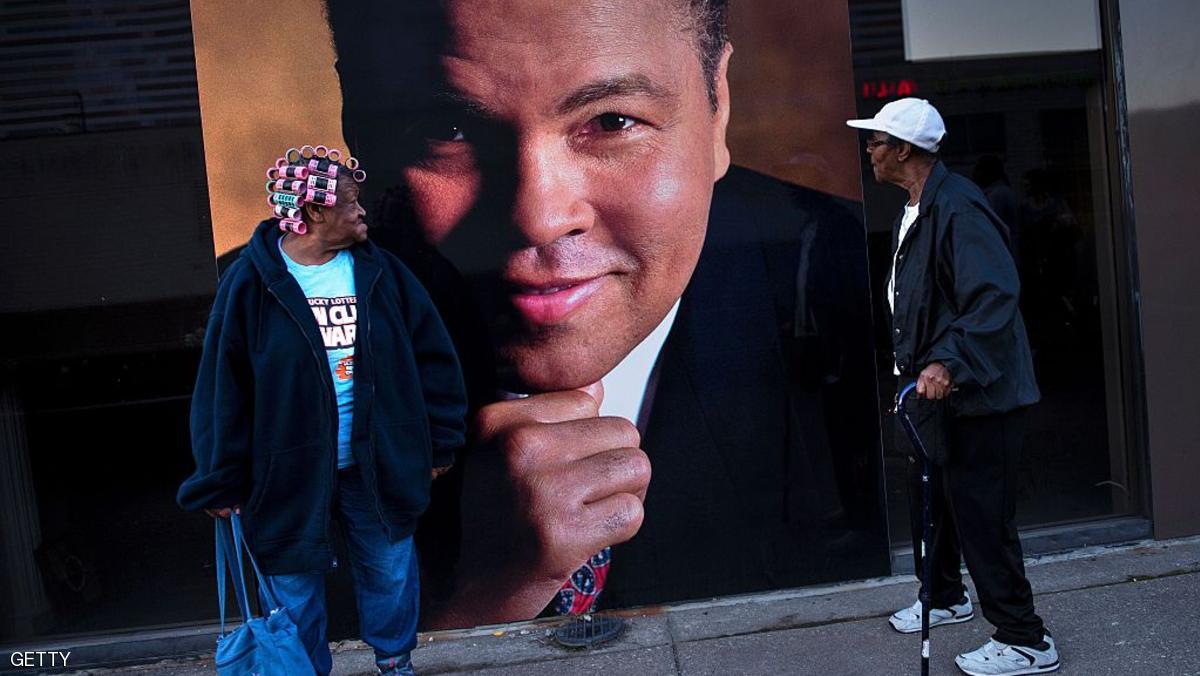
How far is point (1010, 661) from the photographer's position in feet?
12.5

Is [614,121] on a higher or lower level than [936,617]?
higher

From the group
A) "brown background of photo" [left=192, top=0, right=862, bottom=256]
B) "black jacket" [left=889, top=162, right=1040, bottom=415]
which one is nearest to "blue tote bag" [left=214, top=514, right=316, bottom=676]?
"brown background of photo" [left=192, top=0, right=862, bottom=256]

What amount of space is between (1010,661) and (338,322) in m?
2.70

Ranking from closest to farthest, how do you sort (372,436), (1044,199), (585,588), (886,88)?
(372,436) < (585,588) < (886,88) < (1044,199)

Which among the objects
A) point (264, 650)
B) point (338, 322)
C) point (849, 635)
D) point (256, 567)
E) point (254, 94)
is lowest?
point (849, 635)

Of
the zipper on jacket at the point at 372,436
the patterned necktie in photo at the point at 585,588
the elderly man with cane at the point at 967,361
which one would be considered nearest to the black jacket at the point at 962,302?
the elderly man with cane at the point at 967,361

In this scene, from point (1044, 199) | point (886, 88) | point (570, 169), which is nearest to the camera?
point (570, 169)

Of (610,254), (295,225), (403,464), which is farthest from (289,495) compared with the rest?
(610,254)

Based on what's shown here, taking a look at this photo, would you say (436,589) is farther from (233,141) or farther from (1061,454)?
(1061,454)

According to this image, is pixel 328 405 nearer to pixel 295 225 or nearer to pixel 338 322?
pixel 338 322

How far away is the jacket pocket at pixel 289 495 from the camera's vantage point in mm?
3426

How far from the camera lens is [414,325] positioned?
3.70m

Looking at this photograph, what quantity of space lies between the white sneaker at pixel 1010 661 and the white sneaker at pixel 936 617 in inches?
14.9

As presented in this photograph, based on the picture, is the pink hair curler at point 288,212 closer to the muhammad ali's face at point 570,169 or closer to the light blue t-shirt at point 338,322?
the light blue t-shirt at point 338,322
